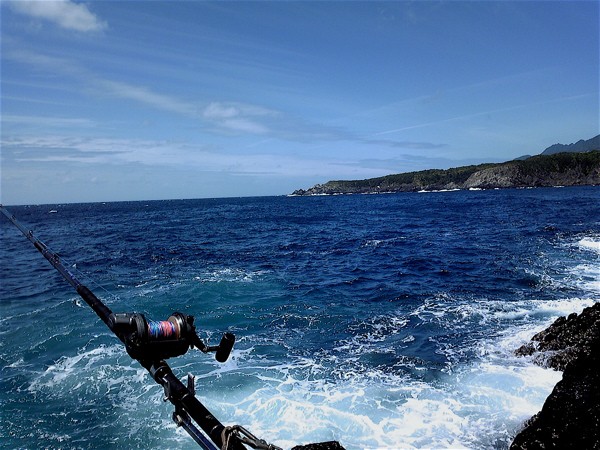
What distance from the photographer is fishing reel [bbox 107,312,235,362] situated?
161 inches

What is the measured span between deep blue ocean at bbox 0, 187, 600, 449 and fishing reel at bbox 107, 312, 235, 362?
598 cm

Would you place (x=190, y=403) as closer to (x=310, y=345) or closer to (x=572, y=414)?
(x=572, y=414)

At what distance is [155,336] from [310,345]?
11.1 metres

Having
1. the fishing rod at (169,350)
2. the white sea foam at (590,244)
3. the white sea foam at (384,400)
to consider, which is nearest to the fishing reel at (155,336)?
the fishing rod at (169,350)

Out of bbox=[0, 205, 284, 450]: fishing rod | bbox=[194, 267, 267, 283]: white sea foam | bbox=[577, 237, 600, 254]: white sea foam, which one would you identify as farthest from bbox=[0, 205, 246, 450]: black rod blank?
bbox=[577, 237, 600, 254]: white sea foam

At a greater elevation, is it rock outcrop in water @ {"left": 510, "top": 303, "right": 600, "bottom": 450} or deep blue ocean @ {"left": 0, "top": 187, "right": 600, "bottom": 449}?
rock outcrop in water @ {"left": 510, "top": 303, "right": 600, "bottom": 450}

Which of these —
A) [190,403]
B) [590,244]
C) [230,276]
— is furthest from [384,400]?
[590,244]

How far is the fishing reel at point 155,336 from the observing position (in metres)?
4.10

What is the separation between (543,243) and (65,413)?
34.5 m

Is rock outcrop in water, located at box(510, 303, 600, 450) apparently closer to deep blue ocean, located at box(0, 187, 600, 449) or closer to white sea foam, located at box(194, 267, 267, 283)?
deep blue ocean, located at box(0, 187, 600, 449)

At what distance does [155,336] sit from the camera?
13.7 ft

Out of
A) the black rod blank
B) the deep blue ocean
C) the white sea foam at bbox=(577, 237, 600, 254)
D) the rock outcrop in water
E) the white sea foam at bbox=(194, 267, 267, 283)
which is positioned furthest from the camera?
the white sea foam at bbox=(577, 237, 600, 254)

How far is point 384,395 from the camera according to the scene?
35.3 feet

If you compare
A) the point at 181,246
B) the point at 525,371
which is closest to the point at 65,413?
the point at 525,371
